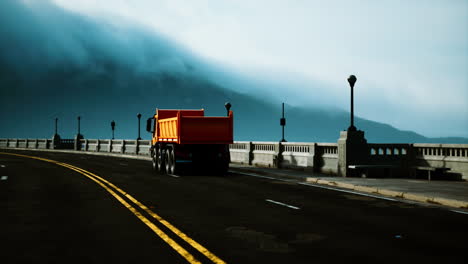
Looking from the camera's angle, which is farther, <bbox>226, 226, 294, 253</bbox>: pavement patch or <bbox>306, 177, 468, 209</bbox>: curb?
<bbox>306, 177, 468, 209</bbox>: curb

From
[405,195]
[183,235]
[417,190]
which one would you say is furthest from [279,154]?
[183,235]

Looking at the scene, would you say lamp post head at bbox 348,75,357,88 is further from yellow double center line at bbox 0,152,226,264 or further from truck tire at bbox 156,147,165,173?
yellow double center line at bbox 0,152,226,264

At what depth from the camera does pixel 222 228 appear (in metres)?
10.2

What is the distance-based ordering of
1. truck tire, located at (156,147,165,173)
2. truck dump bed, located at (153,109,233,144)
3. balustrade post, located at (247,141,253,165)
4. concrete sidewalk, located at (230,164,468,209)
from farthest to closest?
balustrade post, located at (247,141,253,165), truck tire, located at (156,147,165,173), truck dump bed, located at (153,109,233,144), concrete sidewalk, located at (230,164,468,209)

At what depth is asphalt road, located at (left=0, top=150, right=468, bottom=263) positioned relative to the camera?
7.90m

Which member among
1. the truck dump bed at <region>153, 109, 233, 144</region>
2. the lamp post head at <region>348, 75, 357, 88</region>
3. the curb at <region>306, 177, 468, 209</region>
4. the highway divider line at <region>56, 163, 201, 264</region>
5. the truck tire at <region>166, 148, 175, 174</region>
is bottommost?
the highway divider line at <region>56, 163, 201, 264</region>

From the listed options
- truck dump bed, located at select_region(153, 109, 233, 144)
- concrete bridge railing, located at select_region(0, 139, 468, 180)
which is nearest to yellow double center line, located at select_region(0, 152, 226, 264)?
truck dump bed, located at select_region(153, 109, 233, 144)

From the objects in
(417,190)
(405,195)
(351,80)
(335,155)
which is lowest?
(405,195)

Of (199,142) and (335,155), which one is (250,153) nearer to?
(199,142)

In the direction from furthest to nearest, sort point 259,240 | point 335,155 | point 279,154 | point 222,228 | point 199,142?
point 279,154 → point 199,142 → point 335,155 → point 222,228 → point 259,240

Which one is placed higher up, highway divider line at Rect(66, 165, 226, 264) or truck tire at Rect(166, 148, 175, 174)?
truck tire at Rect(166, 148, 175, 174)

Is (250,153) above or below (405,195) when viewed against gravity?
above

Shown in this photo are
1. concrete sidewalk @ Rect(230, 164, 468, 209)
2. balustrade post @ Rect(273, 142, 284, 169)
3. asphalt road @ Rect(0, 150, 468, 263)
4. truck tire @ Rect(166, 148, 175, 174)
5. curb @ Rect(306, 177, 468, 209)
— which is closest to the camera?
asphalt road @ Rect(0, 150, 468, 263)

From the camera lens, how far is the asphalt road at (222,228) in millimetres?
7898
